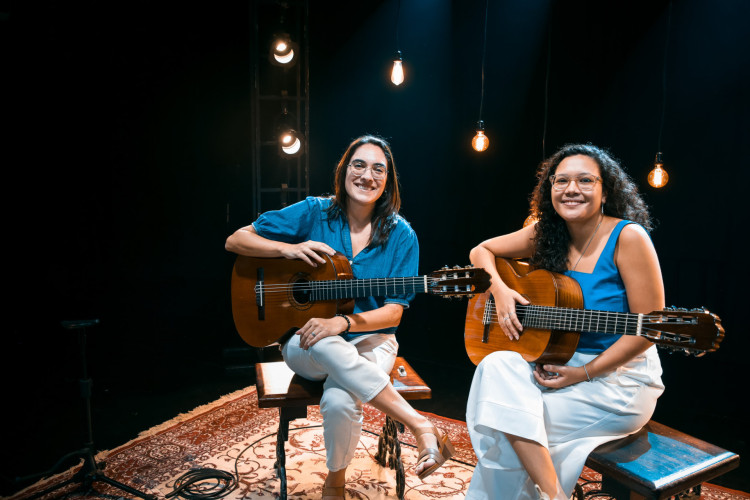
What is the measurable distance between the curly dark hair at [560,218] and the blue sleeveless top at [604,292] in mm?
136

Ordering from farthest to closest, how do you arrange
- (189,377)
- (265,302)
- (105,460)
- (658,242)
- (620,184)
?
(189,377)
(658,242)
(105,460)
(265,302)
(620,184)

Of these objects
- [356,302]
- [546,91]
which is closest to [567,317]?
[356,302]

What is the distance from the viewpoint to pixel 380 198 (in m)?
2.97

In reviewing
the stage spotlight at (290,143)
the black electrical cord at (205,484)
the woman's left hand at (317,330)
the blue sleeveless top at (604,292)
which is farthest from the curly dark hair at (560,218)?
the stage spotlight at (290,143)

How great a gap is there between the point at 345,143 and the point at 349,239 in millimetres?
2692

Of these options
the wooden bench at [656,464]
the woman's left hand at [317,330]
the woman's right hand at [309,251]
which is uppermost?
the woman's right hand at [309,251]

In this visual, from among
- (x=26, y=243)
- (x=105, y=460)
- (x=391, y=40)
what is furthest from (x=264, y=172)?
(x=105, y=460)

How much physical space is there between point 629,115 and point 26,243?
5.39 m

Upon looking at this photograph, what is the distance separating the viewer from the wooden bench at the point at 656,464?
70.0 inches

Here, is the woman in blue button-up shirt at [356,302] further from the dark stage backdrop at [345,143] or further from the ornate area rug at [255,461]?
the dark stage backdrop at [345,143]

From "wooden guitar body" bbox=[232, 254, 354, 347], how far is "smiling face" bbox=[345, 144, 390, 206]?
375 millimetres

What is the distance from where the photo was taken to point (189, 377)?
4.67 metres

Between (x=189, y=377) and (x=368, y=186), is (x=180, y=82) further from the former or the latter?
(x=368, y=186)

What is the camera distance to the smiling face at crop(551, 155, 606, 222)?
231 centimetres
